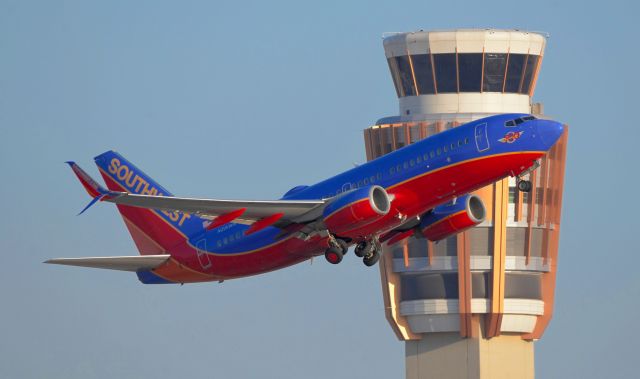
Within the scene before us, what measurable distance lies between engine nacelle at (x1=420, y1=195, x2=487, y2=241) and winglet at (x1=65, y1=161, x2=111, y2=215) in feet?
69.6

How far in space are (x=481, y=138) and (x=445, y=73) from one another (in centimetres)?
7876

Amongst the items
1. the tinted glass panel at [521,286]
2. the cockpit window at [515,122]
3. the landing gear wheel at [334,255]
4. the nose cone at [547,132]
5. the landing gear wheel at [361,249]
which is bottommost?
the tinted glass panel at [521,286]

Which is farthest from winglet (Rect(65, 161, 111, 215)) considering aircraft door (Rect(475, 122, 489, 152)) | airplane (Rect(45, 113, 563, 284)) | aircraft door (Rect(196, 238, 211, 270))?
aircraft door (Rect(475, 122, 489, 152))

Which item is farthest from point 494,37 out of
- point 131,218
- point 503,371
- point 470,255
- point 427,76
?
point 131,218

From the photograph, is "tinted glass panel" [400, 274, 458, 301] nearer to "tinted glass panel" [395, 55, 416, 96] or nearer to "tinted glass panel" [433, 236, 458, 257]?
"tinted glass panel" [433, 236, 458, 257]

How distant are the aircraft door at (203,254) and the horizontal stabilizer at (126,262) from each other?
2.84m

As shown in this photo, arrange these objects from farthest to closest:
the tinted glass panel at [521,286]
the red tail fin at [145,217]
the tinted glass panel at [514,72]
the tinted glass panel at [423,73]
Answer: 1. the tinted glass panel at [521,286]
2. the tinted glass panel at [514,72]
3. the tinted glass panel at [423,73]
4. the red tail fin at [145,217]

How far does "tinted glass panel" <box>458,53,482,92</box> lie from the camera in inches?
6978

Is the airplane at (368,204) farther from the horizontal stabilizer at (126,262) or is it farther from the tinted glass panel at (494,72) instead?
the tinted glass panel at (494,72)

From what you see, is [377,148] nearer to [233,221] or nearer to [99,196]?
[233,221]

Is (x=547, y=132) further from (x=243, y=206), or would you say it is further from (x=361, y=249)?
(x=243, y=206)

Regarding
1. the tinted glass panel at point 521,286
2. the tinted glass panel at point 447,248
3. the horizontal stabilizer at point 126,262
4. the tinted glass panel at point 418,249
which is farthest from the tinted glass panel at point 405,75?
the horizontal stabilizer at point 126,262

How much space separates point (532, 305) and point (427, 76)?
85.8ft

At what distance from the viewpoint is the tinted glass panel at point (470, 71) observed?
177 metres
